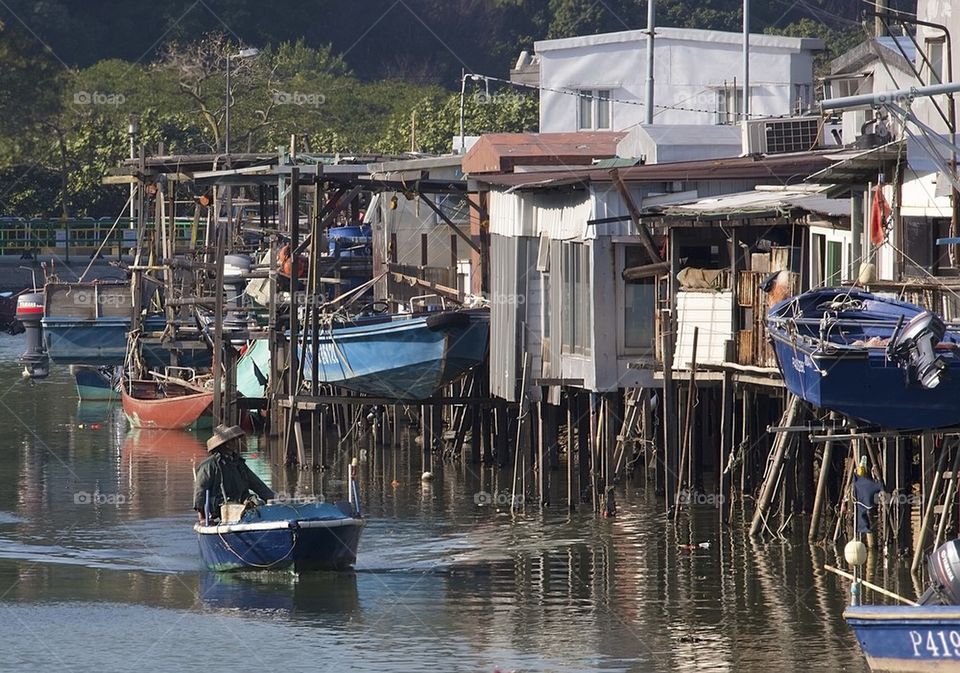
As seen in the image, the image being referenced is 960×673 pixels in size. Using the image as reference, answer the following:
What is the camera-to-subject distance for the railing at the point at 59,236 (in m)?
67.4

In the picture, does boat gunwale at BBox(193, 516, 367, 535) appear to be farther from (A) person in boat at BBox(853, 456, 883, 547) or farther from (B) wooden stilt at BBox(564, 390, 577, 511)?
(B) wooden stilt at BBox(564, 390, 577, 511)

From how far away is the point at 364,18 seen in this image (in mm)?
98250

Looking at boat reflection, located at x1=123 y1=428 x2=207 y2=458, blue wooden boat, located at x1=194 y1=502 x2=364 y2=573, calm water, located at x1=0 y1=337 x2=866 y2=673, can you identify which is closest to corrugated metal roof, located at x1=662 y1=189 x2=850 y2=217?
calm water, located at x1=0 y1=337 x2=866 y2=673

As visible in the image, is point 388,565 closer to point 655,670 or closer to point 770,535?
point 770,535

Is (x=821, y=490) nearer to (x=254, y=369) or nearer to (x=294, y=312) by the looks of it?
(x=294, y=312)

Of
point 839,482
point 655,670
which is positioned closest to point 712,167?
point 839,482

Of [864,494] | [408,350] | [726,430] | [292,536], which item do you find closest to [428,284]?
[408,350]

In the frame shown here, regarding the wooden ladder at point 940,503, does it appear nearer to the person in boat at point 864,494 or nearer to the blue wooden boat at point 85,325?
the person in boat at point 864,494

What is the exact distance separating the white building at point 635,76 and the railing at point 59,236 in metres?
17.4

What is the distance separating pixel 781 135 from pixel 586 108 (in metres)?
22.1

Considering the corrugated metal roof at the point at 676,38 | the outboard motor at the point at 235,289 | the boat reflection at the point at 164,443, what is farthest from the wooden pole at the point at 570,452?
the corrugated metal roof at the point at 676,38

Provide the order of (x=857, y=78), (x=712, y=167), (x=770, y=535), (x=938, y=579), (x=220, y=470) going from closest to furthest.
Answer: (x=938, y=579), (x=220, y=470), (x=770, y=535), (x=712, y=167), (x=857, y=78)

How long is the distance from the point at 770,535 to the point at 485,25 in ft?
249

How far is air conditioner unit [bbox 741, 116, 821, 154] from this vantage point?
32.1 meters
